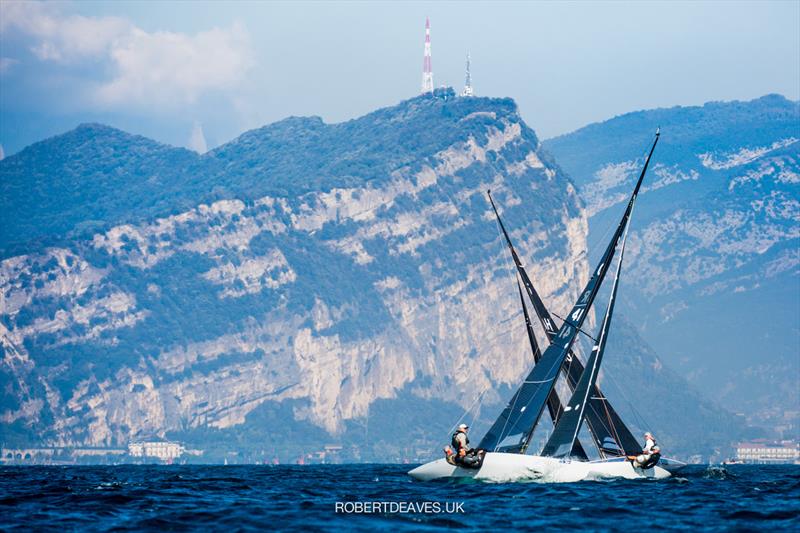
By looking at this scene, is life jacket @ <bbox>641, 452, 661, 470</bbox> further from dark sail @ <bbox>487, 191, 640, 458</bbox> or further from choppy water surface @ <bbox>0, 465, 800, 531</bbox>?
dark sail @ <bbox>487, 191, 640, 458</bbox>

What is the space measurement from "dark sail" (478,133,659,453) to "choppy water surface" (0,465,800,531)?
143 inches

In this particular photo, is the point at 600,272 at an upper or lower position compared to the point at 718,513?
upper

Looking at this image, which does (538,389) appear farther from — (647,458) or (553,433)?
(647,458)

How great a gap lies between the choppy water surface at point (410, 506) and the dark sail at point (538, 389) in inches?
143

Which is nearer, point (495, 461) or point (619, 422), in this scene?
point (495, 461)

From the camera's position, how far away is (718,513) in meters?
57.6

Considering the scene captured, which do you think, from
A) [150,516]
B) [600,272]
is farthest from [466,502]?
[600,272]

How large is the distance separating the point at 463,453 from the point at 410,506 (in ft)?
37.2

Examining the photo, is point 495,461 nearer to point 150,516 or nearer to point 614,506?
point 614,506

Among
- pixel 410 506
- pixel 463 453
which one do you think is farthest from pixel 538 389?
pixel 410 506

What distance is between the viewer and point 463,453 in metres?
68.9

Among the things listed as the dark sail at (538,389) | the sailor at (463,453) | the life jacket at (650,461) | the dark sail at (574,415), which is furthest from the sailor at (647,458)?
the sailor at (463,453)

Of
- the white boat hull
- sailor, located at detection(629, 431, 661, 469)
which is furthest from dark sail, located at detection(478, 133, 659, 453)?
sailor, located at detection(629, 431, 661, 469)

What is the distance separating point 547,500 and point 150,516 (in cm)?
1628
